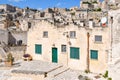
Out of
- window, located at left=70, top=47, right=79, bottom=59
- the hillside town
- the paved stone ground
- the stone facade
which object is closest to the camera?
the hillside town

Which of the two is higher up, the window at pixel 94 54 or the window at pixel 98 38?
the window at pixel 98 38

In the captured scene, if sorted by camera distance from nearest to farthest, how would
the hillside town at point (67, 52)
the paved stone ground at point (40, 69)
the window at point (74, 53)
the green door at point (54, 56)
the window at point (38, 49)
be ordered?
1. the hillside town at point (67, 52)
2. the paved stone ground at point (40, 69)
3. the window at point (74, 53)
4. the green door at point (54, 56)
5. the window at point (38, 49)

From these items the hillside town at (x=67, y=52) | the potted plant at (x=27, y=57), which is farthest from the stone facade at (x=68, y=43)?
the potted plant at (x=27, y=57)

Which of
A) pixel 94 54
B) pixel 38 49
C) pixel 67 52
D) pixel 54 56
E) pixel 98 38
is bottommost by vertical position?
pixel 54 56

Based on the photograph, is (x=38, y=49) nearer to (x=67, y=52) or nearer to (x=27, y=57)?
(x=27, y=57)

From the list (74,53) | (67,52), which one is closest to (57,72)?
(74,53)

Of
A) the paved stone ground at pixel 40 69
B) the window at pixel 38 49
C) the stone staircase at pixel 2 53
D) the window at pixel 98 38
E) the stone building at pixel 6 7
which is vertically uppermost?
the stone building at pixel 6 7

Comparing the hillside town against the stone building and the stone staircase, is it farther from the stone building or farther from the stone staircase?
the stone building

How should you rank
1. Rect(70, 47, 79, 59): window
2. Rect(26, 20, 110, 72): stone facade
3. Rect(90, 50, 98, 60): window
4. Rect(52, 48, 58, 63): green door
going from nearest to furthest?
1. Rect(26, 20, 110, 72): stone facade
2. Rect(90, 50, 98, 60): window
3. Rect(70, 47, 79, 59): window
4. Rect(52, 48, 58, 63): green door

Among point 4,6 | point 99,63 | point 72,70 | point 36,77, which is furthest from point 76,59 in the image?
point 4,6

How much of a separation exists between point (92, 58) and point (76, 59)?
221 centimetres

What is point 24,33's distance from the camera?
3775 cm

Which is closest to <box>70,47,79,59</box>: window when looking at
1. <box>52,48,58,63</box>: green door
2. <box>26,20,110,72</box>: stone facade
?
<box>26,20,110,72</box>: stone facade

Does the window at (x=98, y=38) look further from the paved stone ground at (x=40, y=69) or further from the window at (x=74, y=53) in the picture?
the paved stone ground at (x=40, y=69)
